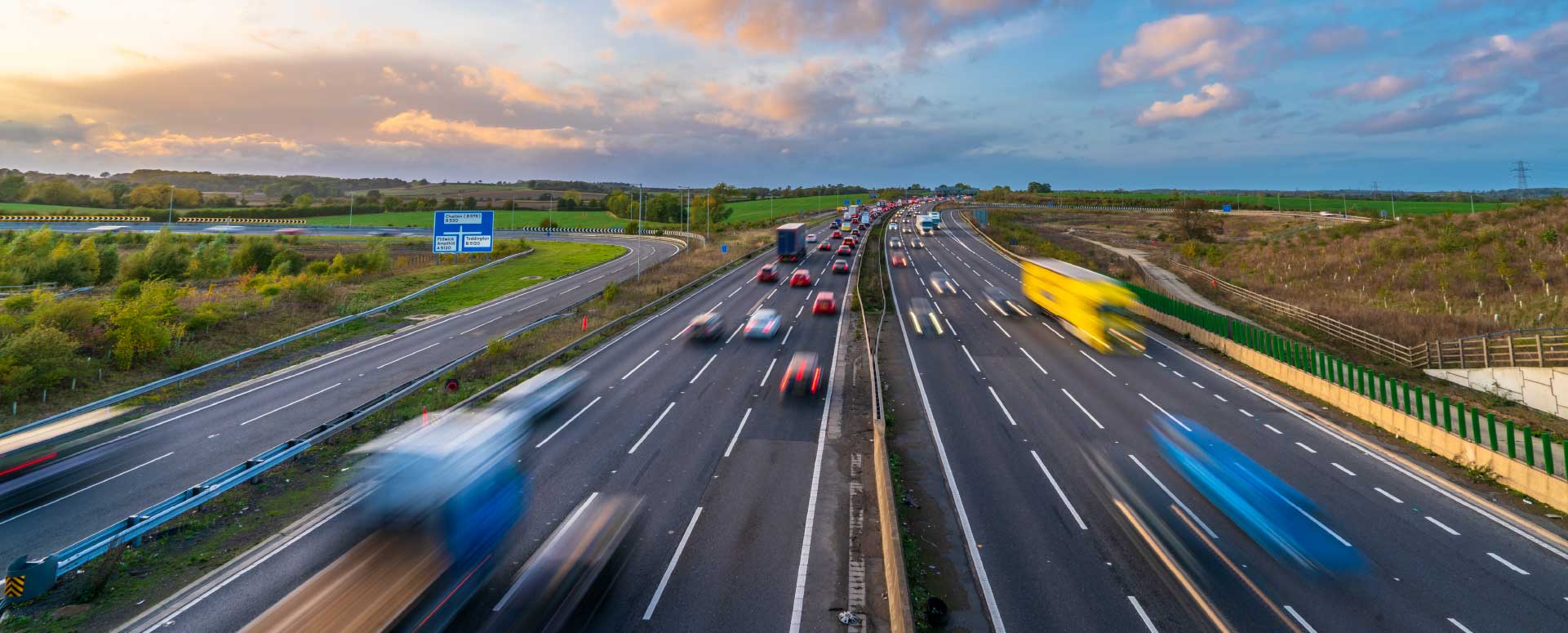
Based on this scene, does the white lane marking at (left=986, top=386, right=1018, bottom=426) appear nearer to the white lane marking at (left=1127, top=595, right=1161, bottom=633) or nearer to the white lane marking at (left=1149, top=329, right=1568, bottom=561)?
the white lane marking at (left=1149, top=329, right=1568, bottom=561)

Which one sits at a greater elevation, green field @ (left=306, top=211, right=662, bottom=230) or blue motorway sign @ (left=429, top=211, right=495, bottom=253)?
green field @ (left=306, top=211, right=662, bottom=230)

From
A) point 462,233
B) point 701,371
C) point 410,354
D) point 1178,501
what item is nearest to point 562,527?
point 1178,501

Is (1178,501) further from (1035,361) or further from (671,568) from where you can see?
(1035,361)

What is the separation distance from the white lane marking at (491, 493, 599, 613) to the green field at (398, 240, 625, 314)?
1506 inches

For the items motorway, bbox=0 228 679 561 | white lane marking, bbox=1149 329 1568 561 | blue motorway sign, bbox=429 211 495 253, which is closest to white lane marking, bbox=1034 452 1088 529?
white lane marking, bbox=1149 329 1568 561

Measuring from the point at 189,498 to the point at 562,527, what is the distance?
8.89m

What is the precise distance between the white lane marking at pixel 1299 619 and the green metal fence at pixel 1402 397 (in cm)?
814

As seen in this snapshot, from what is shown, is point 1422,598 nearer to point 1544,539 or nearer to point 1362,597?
point 1362,597

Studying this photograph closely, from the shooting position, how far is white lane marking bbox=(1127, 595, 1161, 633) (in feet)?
36.2

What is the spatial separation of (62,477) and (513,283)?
45.6 metres

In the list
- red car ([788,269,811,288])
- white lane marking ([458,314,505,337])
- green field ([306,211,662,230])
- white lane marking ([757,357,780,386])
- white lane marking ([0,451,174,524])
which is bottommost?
white lane marking ([0,451,174,524])

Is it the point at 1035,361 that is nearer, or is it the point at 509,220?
the point at 1035,361

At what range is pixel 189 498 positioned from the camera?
48.5 ft

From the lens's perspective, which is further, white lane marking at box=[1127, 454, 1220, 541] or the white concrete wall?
the white concrete wall
